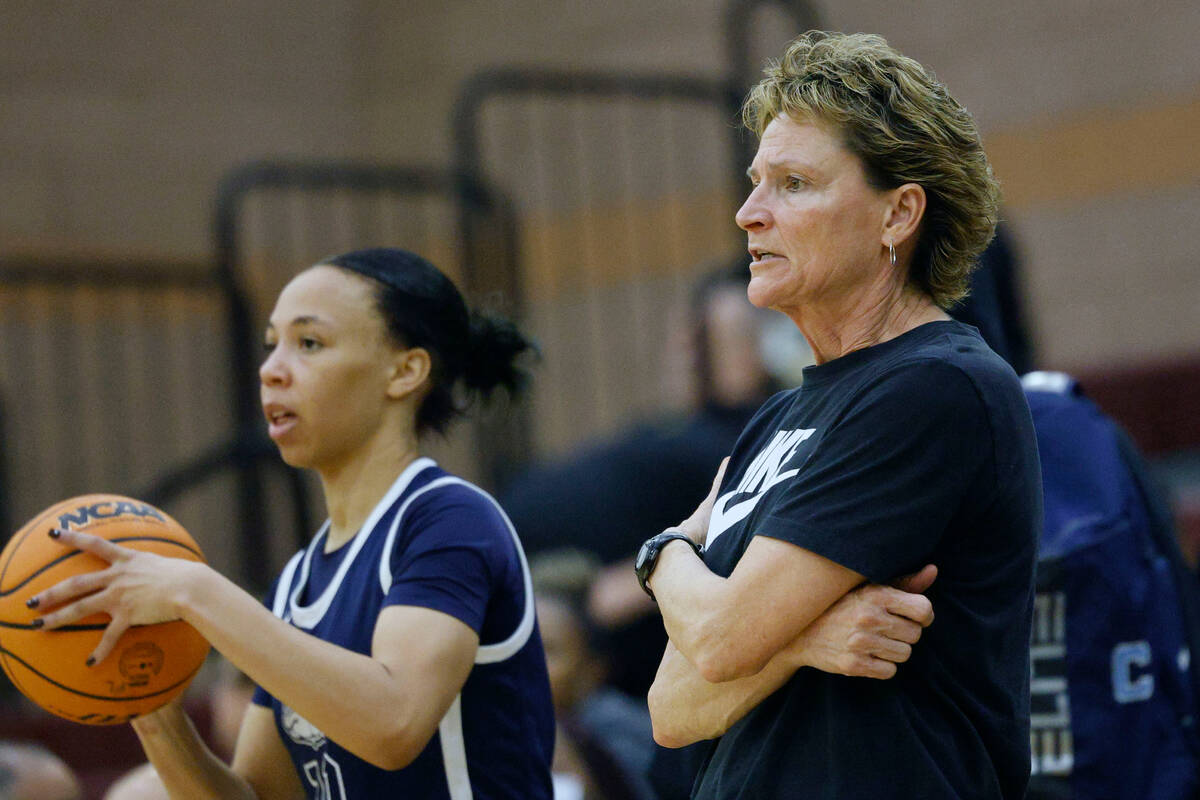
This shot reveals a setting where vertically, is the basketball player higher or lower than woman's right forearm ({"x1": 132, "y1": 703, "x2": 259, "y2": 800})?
higher

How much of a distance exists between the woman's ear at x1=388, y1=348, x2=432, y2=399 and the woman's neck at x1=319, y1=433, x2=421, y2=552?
9cm

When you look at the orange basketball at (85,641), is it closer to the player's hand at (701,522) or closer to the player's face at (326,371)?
the player's face at (326,371)

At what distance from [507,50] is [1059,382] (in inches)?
297

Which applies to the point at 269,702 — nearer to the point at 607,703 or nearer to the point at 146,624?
the point at 146,624

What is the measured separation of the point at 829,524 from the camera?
194cm

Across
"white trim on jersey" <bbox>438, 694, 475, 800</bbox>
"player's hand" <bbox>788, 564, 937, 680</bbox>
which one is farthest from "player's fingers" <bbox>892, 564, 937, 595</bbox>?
"white trim on jersey" <bbox>438, 694, 475, 800</bbox>

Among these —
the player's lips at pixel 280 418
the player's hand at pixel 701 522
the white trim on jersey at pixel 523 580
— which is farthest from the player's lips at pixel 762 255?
the player's lips at pixel 280 418

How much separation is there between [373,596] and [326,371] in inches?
17.2

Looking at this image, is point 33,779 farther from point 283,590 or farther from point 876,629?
point 876,629

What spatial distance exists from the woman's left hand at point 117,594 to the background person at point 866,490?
774mm

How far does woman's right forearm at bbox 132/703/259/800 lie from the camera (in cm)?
274

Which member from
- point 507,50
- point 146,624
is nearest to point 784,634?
point 146,624

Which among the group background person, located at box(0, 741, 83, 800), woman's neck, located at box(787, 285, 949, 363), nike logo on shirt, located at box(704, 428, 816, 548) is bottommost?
background person, located at box(0, 741, 83, 800)

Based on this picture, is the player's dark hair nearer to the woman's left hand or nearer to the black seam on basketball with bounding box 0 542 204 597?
the black seam on basketball with bounding box 0 542 204 597
